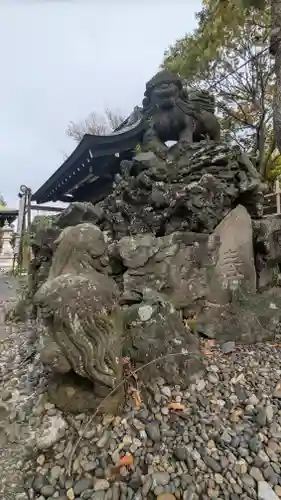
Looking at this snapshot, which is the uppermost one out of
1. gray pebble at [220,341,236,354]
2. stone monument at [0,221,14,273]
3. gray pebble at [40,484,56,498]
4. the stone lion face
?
the stone lion face

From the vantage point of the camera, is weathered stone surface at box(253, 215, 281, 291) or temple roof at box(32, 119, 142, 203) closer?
weathered stone surface at box(253, 215, 281, 291)

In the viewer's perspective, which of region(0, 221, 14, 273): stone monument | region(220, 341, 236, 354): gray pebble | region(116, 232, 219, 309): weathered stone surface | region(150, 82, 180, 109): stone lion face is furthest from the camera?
region(0, 221, 14, 273): stone monument

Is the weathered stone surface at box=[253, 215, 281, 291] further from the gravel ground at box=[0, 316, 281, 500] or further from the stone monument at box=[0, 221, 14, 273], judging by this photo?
the stone monument at box=[0, 221, 14, 273]

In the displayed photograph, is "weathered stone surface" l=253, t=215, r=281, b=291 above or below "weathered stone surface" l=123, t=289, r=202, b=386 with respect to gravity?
above

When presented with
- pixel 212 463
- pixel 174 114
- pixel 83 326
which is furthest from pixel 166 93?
pixel 212 463

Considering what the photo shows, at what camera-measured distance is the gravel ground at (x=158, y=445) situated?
1.44m

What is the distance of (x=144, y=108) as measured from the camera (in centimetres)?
414

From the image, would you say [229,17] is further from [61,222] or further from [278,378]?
[278,378]

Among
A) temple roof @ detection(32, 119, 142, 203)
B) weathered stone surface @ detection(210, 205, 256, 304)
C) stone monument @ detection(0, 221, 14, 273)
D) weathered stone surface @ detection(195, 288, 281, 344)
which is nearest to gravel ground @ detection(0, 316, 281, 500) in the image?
weathered stone surface @ detection(195, 288, 281, 344)

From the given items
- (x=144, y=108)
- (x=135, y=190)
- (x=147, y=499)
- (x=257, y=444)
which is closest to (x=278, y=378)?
(x=257, y=444)

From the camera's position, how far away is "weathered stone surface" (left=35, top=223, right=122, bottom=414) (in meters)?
1.63

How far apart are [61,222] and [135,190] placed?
3.14 ft

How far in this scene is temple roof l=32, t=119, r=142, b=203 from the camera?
4.57m

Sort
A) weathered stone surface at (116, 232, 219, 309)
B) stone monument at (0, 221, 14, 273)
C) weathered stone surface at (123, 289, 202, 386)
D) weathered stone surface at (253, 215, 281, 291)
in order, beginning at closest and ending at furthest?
1. weathered stone surface at (123, 289, 202, 386)
2. weathered stone surface at (116, 232, 219, 309)
3. weathered stone surface at (253, 215, 281, 291)
4. stone monument at (0, 221, 14, 273)
